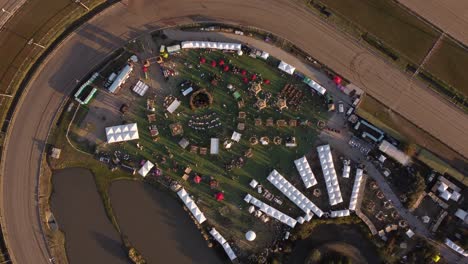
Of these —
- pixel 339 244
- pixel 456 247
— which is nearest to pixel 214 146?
pixel 339 244

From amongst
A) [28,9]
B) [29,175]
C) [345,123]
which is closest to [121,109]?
[29,175]

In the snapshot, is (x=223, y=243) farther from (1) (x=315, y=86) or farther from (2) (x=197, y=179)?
(1) (x=315, y=86)

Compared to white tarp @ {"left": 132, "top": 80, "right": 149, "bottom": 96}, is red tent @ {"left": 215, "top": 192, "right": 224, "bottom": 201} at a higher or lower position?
lower

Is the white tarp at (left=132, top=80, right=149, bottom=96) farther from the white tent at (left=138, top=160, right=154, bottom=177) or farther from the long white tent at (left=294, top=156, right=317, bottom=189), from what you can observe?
the long white tent at (left=294, top=156, right=317, bottom=189)

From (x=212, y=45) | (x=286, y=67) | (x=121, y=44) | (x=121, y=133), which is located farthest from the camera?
(x=121, y=44)

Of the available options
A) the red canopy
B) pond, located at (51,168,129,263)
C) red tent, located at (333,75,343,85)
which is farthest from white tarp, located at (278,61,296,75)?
pond, located at (51,168,129,263)

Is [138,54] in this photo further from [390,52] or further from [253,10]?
[390,52]
